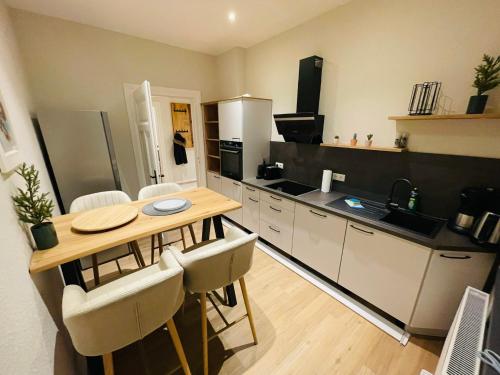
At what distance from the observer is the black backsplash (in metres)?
1.51

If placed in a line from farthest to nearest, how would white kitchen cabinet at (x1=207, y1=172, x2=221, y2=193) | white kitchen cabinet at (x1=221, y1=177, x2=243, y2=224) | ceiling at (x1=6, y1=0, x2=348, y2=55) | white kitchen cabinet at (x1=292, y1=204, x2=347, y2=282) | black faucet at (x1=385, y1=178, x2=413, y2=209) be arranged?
1. white kitchen cabinet at (x1=207, y1=172, x2=221, y2=193)
2. white kitchen cabinet at (x1=221, y1=177, x2=243, y2=224)
3. ceiling at (x1=6, y1=0, x2=348, y2=55)
4. white kitchen cabinet at (x1=292, y1=204, x2=347, y2=282)
5. black faucet at (x1=385, y1=178, x2=413, y2=209)

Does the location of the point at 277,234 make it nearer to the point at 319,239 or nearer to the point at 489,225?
the point at 319,239

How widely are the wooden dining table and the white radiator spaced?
1.36 meters

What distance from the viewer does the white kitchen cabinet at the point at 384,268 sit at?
4.75 feet

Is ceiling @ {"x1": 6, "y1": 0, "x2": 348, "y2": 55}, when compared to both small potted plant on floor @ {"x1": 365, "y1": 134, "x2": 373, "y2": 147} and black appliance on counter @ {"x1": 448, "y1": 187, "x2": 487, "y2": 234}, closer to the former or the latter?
small potted plant on floor @ {"x1": 365, "y1": 134, "x2": 373, "y2": 147}

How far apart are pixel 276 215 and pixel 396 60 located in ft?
6.04

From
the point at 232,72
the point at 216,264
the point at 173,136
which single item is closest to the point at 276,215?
the point at 216,264

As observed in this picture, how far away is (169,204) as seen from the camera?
5.16ft

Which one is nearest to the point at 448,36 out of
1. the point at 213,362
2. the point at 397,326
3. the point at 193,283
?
the point at 397,326

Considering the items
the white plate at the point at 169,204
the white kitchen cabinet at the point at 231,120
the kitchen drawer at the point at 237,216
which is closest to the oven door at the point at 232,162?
the white kitchen cabinet at the point at 231,120

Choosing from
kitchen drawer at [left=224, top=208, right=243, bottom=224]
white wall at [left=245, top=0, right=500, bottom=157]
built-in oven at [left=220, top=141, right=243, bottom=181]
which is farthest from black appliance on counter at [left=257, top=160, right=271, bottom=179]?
white wall at [left=245, top=0, right=500, bottom=157]

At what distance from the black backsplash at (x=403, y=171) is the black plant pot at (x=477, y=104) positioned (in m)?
0.35

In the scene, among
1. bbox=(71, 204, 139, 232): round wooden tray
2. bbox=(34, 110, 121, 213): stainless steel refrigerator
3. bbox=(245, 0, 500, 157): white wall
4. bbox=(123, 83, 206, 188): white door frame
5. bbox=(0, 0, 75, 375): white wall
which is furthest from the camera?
bbox=(123, 83, 206, 188): white door frame

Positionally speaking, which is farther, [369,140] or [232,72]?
[232,72]
